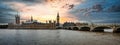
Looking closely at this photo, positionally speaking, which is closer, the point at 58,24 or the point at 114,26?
the point at 114,26

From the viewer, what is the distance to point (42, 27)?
88375 millimetres

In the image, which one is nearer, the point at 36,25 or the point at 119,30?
the point at 119,30

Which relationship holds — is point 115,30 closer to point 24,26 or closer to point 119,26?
point 119,26

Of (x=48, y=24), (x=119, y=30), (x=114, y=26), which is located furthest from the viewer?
(x=48, y=24)

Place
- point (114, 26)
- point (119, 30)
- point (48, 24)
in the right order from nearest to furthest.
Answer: point (114, 26) → point (119, 30) → point (48, 24)

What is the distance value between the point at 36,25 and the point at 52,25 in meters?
6.57

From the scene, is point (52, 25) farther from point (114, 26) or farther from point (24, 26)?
point (114, 26)

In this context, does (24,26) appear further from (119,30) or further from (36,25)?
(119,30)

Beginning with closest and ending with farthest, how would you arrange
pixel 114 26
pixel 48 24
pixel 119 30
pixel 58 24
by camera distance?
pixel 114 26, pixel 119 30, pixel 48 24, pixel 58 24

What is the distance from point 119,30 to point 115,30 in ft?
11.1

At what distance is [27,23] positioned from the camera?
89312mm

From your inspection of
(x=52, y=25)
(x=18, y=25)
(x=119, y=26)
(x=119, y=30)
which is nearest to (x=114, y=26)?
(x=119, y=26)

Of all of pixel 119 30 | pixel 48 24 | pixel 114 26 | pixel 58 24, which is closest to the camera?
pixel 114 26

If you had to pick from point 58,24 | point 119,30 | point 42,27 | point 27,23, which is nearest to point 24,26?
point 27,23
